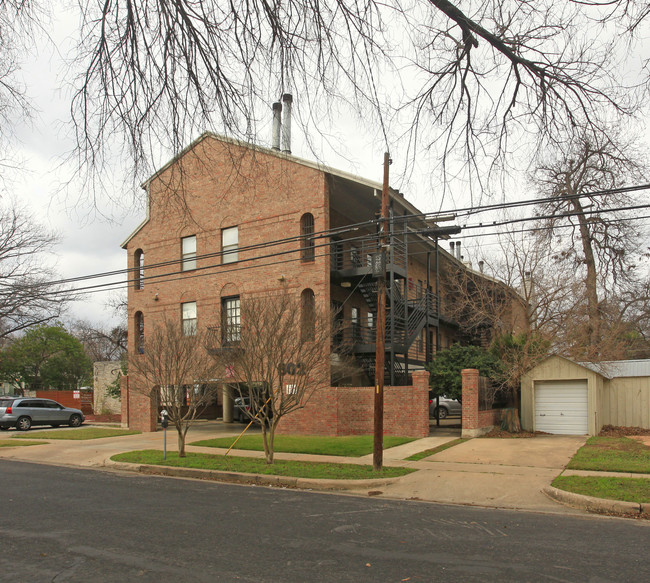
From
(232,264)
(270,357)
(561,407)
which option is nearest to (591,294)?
(561,407)

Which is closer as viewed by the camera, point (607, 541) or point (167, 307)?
point (607, 541)

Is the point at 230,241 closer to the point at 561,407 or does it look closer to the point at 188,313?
the point at 188,313

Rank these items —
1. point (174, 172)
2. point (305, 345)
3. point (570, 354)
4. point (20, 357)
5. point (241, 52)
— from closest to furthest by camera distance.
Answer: point (241, 52), point (174, 172), point (305, 345), point (570, 354), point (20, 357)

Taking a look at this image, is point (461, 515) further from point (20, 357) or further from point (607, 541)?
point (20, 357)

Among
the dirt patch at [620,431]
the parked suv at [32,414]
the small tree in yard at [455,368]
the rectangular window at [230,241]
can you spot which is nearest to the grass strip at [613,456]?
the dirt patch at [620,431]

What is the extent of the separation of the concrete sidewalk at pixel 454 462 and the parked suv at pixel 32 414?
8.12 meters

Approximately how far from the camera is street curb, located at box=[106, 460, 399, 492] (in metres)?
12.2

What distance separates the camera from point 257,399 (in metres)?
14.8

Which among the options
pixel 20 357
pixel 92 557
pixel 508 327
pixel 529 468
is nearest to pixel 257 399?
pixel 529 468

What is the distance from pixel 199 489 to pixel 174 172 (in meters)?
8.75

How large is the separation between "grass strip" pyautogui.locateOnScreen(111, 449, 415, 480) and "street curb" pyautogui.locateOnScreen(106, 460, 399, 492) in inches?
9.4

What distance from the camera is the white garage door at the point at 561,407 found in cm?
2102

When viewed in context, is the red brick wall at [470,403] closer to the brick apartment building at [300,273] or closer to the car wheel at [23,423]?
the brick apartment building at [300,273]

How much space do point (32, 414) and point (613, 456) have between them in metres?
27.0
